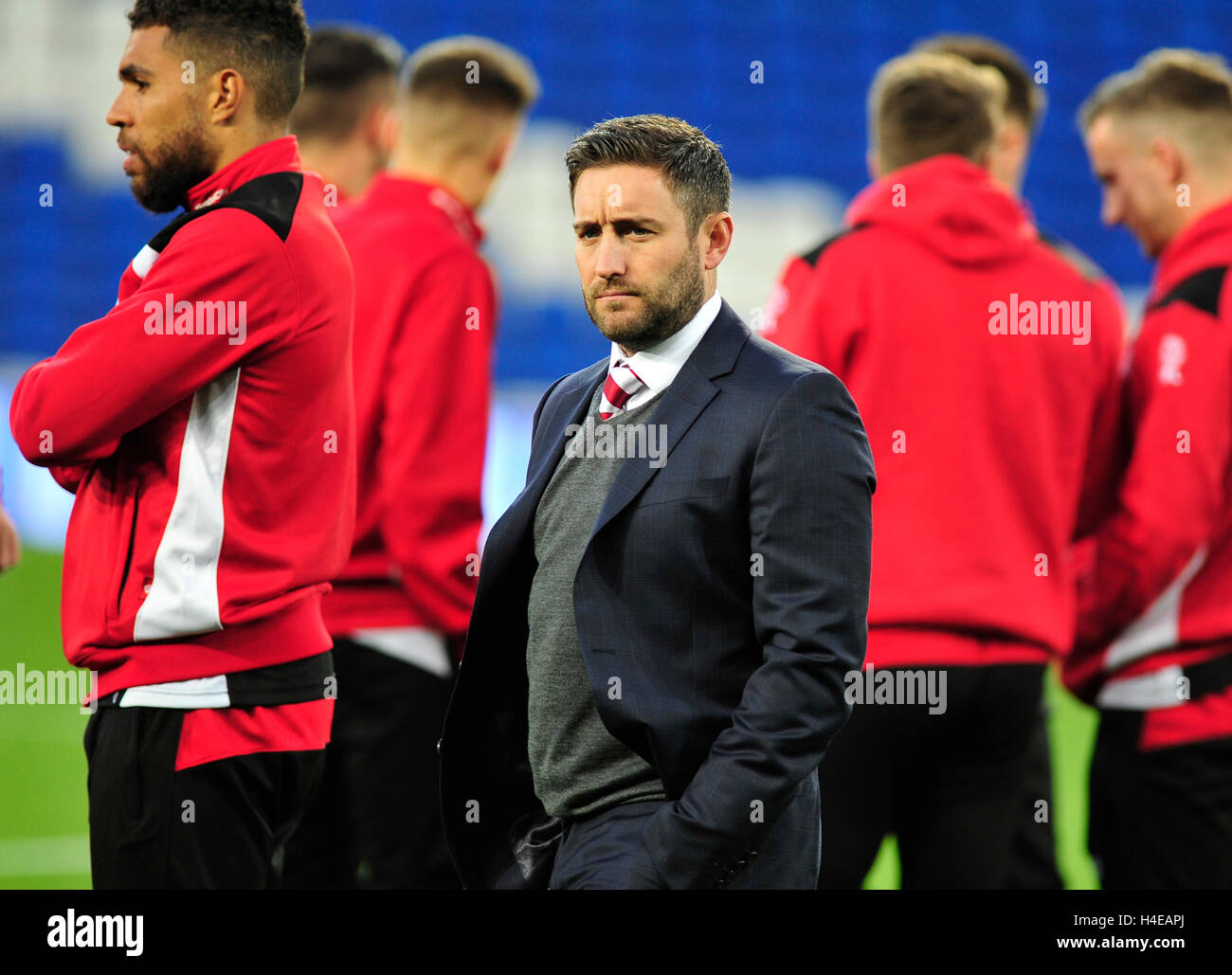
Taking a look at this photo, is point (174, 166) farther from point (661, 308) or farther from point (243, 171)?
point (661, 308)

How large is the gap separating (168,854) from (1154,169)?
2813 mm

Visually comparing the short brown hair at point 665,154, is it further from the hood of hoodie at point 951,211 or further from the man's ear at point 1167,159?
the man's ear at point 1167,159

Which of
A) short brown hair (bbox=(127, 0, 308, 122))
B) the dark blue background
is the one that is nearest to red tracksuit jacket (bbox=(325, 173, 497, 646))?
short brown hair (bbox=(127, 0, 308, 122))

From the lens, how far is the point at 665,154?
1978 mm

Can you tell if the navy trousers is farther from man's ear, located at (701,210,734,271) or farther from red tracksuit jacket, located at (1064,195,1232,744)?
red tracksuit jacket, located at (1064,195,1232,744)

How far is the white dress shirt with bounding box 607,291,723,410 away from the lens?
2.02 metres

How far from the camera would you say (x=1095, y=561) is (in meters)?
3.44

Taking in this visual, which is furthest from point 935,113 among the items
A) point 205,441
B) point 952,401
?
point 205,441

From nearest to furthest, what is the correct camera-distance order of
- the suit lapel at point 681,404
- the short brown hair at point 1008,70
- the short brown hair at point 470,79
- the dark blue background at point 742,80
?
the suit lapel at point 681,404
the short brown hair at point 470,79
the short brown hair at point 1008,70
the dark blue background at point 742,80

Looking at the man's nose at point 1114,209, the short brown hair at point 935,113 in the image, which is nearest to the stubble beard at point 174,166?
the short brown hair at point 935,113

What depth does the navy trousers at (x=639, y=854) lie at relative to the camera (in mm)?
1865

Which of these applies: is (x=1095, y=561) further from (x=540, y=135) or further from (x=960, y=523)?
(x=540, y=135)

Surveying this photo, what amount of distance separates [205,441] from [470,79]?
1.74m
